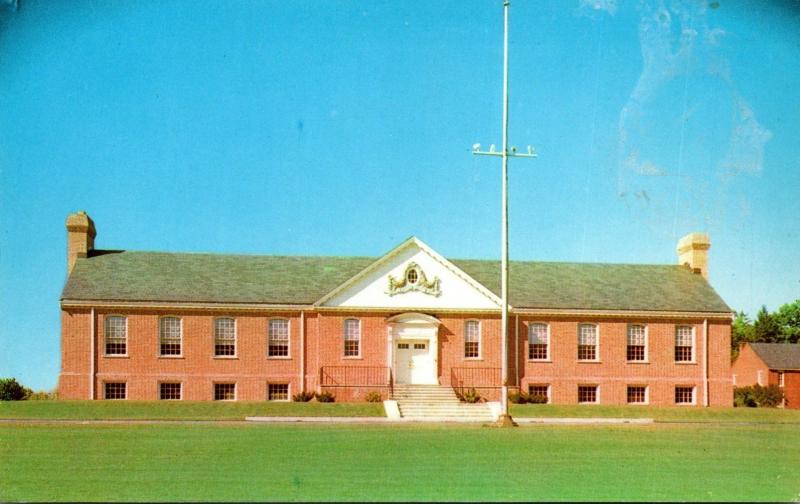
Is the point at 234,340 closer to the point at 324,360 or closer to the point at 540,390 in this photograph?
the point at 324,360

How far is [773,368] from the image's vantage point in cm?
6012

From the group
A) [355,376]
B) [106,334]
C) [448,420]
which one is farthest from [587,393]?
[106,334]

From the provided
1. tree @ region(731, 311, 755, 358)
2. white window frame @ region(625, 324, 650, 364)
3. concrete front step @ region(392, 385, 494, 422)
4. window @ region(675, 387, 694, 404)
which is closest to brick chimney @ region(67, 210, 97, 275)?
concrete front step @ region(392, 385, 494, 422)

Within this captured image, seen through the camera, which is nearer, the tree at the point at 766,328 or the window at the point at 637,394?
the window at the point at 637,394

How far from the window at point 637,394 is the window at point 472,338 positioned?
7.62 metres

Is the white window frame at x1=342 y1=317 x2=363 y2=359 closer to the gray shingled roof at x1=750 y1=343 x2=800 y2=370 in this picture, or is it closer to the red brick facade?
the red brick facade

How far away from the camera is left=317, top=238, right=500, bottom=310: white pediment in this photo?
133 feet

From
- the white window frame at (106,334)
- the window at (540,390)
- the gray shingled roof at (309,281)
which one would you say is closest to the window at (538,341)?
→ the gray shingled roof at (309,281)

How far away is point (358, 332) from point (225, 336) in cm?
579

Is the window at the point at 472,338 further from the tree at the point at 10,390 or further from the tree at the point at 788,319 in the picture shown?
the tree at the point at 788,319

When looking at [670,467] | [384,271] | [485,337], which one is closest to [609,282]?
[485,337]

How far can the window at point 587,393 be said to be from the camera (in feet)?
140

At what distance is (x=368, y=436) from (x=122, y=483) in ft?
32.1

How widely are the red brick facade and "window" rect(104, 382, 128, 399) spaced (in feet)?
0.66
